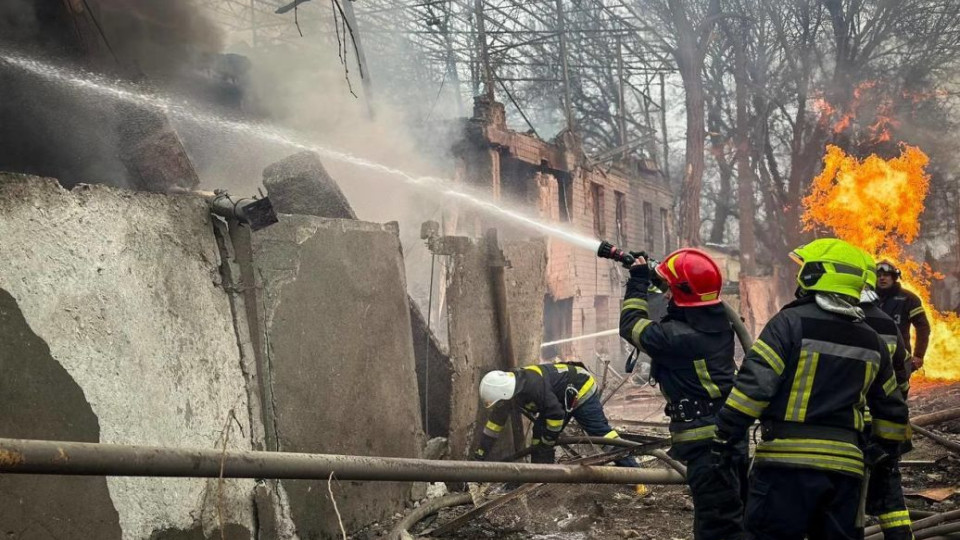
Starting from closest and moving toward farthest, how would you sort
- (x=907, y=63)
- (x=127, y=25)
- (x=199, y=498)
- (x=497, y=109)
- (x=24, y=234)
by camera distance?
(x=24, y=234) → (x=199, y=498) → (x=127, y=25) → (x=497, y=109) → (x=907, y=63)

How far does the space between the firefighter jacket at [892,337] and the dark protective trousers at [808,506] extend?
1.06 meters

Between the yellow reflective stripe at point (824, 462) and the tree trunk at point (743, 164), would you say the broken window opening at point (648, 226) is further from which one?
the yellow reflective stripe at point (824, 462)

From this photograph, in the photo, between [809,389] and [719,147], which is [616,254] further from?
[719,147]

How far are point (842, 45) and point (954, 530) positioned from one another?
2235 centimetres

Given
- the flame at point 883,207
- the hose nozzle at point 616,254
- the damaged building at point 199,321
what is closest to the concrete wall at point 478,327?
the damaged building at point 199,321

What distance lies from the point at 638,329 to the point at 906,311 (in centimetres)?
443

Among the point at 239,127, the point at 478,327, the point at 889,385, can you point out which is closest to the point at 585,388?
the point at 478,327

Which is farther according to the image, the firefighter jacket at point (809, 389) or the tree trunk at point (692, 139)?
the tree trunk at point (692, 139)

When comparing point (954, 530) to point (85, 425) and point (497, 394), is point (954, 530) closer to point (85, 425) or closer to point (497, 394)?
point (497, 394)

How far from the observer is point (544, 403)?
6207 mm

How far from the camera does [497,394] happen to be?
625cm

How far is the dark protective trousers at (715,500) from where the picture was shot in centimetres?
407

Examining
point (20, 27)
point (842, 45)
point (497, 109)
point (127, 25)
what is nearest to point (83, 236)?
point (20, 27)

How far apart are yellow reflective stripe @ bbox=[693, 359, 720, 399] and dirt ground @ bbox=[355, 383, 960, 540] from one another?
4.16 ft
